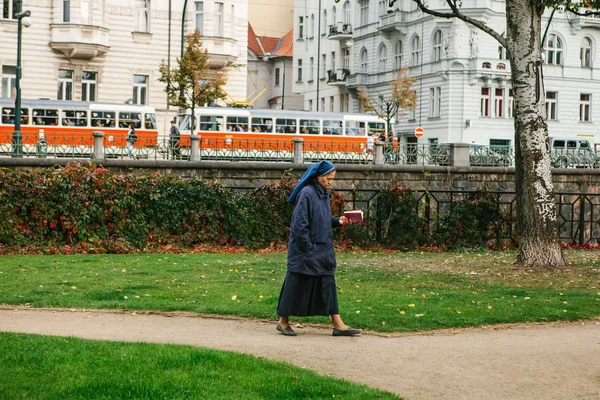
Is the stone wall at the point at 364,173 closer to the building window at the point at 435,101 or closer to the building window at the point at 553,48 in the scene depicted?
the building window at the point at 435,101

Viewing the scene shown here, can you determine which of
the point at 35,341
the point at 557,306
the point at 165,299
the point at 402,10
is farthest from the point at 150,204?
the point at 402,10

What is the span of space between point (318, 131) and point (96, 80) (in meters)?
11.7

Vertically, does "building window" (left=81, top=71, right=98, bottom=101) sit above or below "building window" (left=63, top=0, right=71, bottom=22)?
below

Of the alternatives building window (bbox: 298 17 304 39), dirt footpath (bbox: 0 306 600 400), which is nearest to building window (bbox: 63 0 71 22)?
building window (bbox: 298 17 304 39)

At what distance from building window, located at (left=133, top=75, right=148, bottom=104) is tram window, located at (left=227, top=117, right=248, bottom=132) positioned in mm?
8407

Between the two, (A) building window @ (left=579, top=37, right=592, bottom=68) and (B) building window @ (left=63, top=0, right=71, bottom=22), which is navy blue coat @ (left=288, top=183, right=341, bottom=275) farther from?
(A) building window @ (left=579, top=37, right=592, bottom=68)

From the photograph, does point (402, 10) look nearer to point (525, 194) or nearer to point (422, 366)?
point (525, 194)

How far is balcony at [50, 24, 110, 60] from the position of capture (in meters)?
45.4

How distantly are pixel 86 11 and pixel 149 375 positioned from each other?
4036 centimetres

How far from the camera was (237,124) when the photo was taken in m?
41.2

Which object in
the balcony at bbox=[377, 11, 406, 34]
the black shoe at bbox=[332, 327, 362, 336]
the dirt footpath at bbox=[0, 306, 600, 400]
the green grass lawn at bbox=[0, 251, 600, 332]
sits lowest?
the dirt footpath at bbox=[0, 306, 600, 400]

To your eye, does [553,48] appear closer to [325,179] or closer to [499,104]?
[499,104]

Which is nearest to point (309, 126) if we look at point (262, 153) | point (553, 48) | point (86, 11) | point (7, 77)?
point (262, 153)

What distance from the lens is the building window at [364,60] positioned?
64.1 m
